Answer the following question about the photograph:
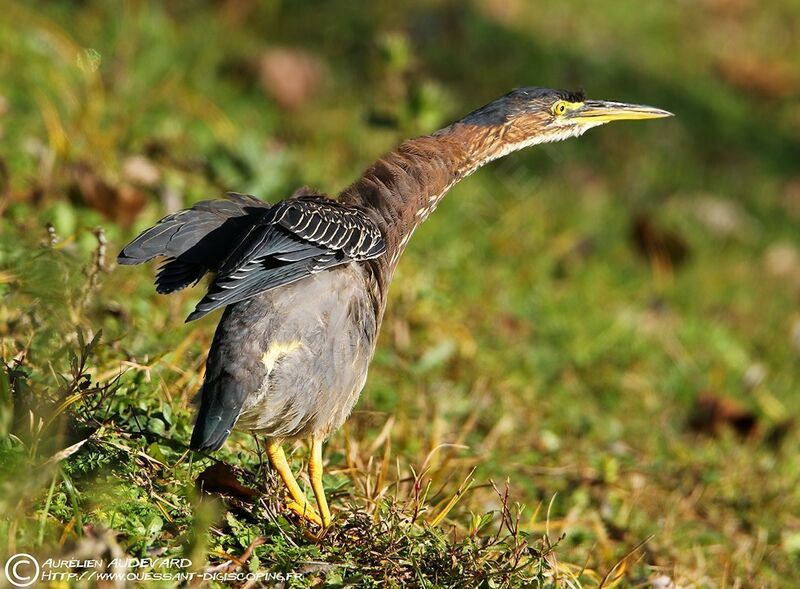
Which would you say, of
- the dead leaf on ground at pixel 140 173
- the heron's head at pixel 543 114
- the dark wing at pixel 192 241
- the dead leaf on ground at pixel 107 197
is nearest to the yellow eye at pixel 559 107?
the heron's head at pixel 543 114

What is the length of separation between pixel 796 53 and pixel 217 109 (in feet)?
18.4

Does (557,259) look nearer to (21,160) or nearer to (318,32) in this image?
(318,32)

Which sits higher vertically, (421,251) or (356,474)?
(421,251)

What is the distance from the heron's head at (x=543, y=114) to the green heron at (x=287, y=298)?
0.57 metres

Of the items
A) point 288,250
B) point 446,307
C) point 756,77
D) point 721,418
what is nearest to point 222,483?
point 288,250

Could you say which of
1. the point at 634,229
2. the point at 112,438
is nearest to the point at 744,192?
the point at 634,229

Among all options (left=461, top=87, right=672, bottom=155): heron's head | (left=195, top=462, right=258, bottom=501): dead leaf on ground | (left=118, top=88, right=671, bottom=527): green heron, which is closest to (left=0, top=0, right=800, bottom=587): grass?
(left=195, top=462, right=258, bottom=501): dead leaf on ground

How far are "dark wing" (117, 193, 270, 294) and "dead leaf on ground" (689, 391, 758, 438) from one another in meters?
2.83

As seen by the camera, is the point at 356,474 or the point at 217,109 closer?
the point at 356,474

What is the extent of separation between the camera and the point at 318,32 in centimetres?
762

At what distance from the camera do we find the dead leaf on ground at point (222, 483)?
128 inches

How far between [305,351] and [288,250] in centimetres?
32

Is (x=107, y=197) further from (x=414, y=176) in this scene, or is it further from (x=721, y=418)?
(x=721, y=418)

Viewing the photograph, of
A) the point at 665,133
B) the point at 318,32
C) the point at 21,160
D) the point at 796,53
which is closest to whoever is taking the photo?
the point at 21,160
